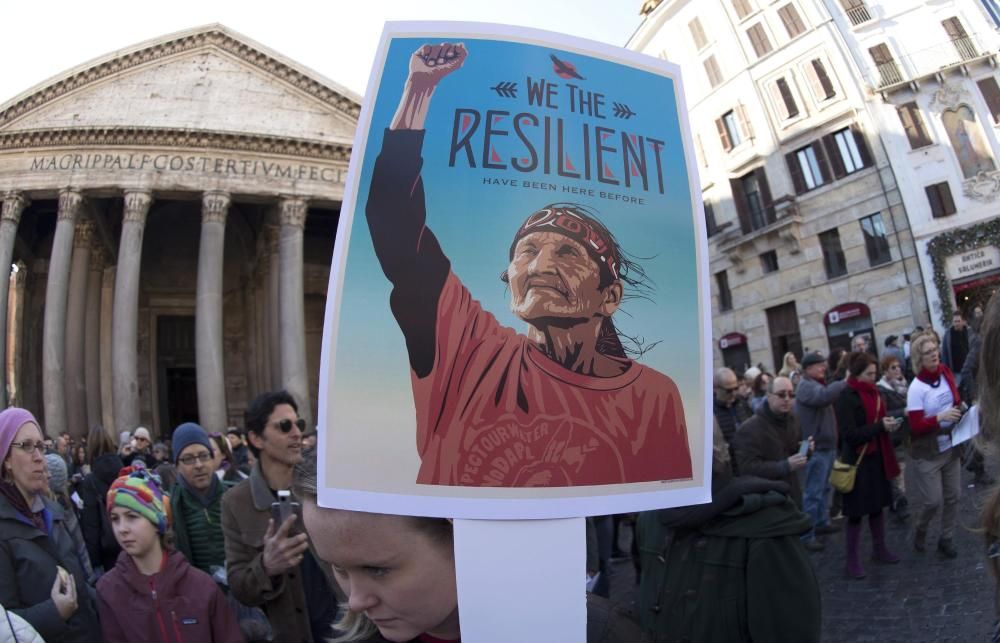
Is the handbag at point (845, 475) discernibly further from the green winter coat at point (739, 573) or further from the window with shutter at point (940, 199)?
the window with shutter at point (940, 199)

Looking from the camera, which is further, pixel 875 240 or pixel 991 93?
pixel 875 240

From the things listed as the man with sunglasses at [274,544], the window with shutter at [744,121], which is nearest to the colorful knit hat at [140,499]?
the man with sunglasses at [274,544]

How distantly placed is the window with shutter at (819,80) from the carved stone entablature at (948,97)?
2854 millimetres

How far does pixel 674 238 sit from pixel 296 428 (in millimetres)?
2222

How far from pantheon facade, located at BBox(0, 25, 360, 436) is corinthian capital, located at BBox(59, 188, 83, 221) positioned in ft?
0.21

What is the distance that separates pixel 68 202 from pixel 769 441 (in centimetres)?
2000

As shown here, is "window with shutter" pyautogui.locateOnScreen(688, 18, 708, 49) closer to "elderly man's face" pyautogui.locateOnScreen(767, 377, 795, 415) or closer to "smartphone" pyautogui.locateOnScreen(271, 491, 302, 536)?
"elderly man's face" pyautogui.locateOnScreen(767, 377, 795, 415)

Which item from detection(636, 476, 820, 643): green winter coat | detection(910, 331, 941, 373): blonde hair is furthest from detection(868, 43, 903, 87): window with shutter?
detection(636, 476, 820, 643): green winter coat

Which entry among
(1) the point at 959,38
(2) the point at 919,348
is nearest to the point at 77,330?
(2) the point at 919,348

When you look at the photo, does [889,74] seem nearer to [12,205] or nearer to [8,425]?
[8,425]

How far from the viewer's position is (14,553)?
8.05ft

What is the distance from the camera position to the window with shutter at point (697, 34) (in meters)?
23.4

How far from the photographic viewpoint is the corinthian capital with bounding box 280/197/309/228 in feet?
61.3

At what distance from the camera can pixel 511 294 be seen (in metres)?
1.12
